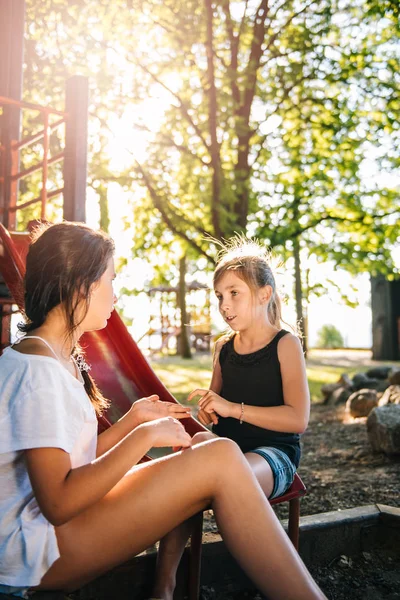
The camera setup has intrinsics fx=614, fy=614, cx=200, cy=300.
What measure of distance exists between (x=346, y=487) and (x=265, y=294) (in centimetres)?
185

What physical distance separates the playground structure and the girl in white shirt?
18493 millimetres

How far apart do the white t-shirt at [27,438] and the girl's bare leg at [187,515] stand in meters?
0.10

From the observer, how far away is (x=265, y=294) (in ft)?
9.32

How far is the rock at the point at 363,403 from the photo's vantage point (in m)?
6.94

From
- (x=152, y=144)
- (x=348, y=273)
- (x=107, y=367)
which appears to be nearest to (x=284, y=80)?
(x=152, y=144)

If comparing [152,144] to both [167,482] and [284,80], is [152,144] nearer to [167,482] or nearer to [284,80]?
[284,80]

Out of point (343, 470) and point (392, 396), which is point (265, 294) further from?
point (392, 396)

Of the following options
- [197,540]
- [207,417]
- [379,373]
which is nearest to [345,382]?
[379,373]

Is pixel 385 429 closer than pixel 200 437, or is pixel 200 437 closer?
pixel 200 437

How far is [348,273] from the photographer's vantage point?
1102 cm

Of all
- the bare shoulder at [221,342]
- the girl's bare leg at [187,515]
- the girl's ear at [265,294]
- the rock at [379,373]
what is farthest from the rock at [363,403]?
the girl's bare leg at [187,515]

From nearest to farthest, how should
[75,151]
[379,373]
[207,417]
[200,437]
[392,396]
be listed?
[200,437]
[207,417]
[75,151]
[392,396]
[379,373]

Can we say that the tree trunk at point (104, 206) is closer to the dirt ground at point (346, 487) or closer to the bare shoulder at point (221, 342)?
the dirt ground at point (346, 487)

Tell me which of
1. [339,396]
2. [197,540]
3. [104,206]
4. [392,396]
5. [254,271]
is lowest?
[339,396]
